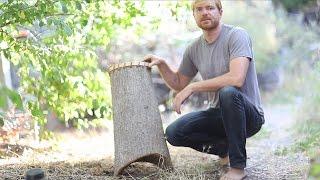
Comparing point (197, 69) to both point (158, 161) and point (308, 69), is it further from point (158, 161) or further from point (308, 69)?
point (308, 69)

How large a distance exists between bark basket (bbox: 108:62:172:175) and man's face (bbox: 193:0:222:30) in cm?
52

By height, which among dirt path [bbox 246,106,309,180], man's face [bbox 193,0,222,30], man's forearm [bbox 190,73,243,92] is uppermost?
man's face [bbox 193,0,222,30]

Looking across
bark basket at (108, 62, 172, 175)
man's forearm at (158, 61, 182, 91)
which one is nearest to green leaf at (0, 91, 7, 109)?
bark basket at (108, 62, 172, 175)

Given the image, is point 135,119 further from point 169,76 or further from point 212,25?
point 212,25

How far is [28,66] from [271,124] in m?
4.11

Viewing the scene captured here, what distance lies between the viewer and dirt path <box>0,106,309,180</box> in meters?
4.09

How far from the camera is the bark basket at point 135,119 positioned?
13.2 ft

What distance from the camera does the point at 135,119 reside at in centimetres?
404

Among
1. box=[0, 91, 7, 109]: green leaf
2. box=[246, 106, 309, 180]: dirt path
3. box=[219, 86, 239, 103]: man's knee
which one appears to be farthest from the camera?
box=[246, 106, 309, 180]: dirt path

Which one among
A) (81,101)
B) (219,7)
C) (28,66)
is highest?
(219,7)

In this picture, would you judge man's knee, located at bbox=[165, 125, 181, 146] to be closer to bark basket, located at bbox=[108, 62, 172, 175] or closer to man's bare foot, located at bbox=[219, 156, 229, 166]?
bark basket, located at bbox=[108, 62, 172, 175]

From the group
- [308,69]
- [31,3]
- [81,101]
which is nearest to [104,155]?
[81,101]

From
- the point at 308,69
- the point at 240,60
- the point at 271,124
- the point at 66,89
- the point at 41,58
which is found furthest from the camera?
the point at 308,69

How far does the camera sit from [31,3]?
4.09 meters
